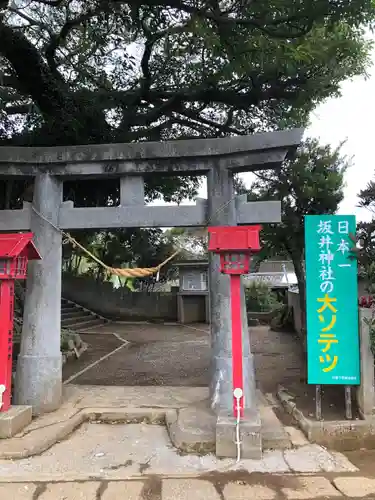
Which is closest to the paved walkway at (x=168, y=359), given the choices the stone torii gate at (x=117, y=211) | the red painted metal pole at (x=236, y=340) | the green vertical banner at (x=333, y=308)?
the green vertical banner at (x=333, y=308)

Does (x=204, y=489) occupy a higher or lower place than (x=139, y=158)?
lower

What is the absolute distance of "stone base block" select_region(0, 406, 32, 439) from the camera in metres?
4.89

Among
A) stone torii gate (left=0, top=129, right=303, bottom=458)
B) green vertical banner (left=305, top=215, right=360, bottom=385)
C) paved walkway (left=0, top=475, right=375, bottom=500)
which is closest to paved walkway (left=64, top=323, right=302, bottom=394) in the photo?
green vertical banner (left=305, top=215, right=360, bottom=385)

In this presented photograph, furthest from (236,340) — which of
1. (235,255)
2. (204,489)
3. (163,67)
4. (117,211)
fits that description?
(163,67)

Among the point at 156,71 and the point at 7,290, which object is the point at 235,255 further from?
the point at 156,71

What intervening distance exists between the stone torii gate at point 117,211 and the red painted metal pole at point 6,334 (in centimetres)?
69

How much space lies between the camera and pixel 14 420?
499 cm

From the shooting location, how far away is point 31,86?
9.03 metres

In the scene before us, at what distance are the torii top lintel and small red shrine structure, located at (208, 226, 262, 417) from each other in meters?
1.38

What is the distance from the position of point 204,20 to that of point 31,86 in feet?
14.3

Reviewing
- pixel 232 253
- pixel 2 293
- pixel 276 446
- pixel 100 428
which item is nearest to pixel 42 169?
pixel 2 293

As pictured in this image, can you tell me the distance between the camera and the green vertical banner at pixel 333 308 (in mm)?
5383

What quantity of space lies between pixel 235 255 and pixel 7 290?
3.00 meters

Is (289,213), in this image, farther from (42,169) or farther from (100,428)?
(100,428)
